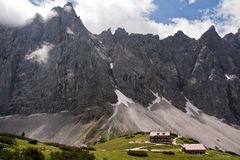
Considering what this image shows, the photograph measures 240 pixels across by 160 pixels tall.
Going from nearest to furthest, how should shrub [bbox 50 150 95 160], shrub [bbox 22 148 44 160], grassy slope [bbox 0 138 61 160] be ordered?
shrub [bbox 22 148 44 160] → shrub [bbox 50 150 95 160] → grassy slope [bbox 0 138 61 160]

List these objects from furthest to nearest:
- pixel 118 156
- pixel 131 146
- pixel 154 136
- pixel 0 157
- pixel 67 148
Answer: pixel 154 136 < pixel 131 146 < pixel 118 156 < pixel 67 148 < pixel 0 157

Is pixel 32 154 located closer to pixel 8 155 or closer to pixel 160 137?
pixel 8 155

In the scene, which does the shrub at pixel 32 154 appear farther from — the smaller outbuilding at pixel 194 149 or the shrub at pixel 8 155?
the smaller outbuilding at pixel 194 149

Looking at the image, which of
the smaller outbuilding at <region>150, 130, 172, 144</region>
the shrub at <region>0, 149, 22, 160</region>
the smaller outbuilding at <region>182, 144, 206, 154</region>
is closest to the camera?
the shrub at <region>0, 149, 22, 160</region>

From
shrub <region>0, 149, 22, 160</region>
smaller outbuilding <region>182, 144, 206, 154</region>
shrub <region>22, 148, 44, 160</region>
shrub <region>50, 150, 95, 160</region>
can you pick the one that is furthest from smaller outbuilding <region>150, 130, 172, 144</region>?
shrub <region>0, 149, 22, 160</region>

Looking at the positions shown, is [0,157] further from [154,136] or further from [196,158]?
[154,136]

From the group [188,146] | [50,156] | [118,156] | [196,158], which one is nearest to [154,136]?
[188,146]

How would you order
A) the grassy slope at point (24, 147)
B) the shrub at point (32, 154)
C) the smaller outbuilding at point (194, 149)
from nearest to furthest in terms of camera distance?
1. the shrub at point (32, 154)
2. the grassy slope at point (24, 147)
3. the smaller outbuilding at point (194, 149)

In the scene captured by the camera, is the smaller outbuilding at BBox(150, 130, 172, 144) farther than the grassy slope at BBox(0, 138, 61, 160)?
Yes

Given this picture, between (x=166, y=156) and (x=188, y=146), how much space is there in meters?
28.5

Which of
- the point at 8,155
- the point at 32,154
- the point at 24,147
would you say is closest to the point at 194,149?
the point at 24,147

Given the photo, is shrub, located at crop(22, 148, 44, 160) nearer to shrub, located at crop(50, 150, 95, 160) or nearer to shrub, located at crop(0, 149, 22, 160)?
shrub, located at crop(0, 149, 22, 160)

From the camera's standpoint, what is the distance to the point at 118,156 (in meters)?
79.3

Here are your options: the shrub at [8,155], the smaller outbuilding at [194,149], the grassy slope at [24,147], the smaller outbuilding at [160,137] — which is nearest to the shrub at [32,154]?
the shrub at [8,155]
